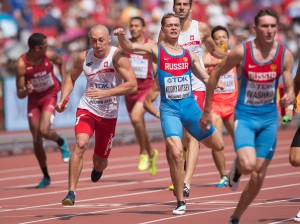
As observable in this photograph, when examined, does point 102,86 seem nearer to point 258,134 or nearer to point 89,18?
point 258,134

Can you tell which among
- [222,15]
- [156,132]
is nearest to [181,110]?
[156,132]

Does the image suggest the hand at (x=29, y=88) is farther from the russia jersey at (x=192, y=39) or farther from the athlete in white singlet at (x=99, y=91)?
the athlete in white singlet at (x=99, y=91)

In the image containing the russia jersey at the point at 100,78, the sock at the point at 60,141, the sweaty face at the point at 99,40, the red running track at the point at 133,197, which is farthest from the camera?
the sock at the point at 60,141

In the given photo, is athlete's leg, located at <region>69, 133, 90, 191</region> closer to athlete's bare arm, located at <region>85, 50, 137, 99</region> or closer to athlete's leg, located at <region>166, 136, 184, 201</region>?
athlete's bare arm, located at <region>85, 50, 137, 99</region>

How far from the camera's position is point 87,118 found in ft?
44.6

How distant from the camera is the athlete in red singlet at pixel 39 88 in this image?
1736cm

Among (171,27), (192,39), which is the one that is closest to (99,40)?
(171,27)

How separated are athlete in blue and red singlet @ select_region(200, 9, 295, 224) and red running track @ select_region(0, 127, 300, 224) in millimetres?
1168

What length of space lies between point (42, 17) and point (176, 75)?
15731 millimetres

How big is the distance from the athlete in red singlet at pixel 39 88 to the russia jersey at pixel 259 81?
686 centimetres

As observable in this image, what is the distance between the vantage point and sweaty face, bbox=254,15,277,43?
10805 millimetres

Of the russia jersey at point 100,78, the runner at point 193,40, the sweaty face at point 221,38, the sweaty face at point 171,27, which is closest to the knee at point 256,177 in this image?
the sweaty face at point 171,27

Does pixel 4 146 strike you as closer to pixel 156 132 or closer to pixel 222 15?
pixel 156 132

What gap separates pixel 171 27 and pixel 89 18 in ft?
55.2
